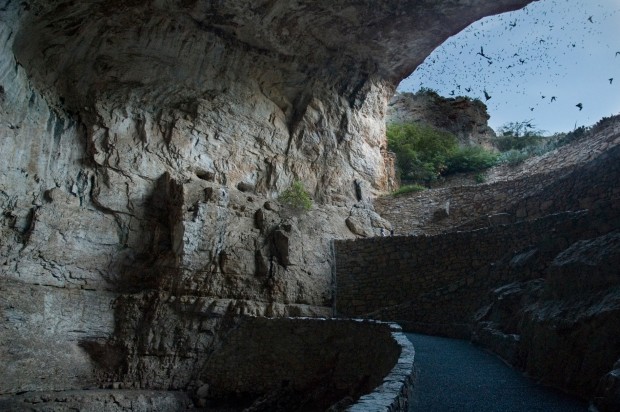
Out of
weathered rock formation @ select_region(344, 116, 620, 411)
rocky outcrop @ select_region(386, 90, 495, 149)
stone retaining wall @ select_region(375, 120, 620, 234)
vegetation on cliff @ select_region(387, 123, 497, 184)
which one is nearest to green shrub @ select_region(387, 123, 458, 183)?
vegetation on cliff @ select_region(387, 123, 497, 184)

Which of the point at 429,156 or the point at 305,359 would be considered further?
the point at 429,156

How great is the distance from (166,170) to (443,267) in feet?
24.9

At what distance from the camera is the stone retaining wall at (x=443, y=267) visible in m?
8.45

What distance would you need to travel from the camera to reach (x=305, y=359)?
8.51 meters

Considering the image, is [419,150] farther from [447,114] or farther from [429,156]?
[447,114]

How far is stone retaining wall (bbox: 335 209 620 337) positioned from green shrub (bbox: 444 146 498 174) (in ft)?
32.1

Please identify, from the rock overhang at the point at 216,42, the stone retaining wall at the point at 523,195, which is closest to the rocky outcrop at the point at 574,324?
the stone retaining wall at the point at 523,195

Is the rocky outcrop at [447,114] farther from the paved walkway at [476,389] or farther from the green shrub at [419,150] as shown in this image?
the paved walkway at [476,389]

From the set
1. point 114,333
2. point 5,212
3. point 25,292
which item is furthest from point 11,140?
point 114,333

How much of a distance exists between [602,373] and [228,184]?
399 inches

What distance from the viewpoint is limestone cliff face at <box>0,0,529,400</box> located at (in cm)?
956

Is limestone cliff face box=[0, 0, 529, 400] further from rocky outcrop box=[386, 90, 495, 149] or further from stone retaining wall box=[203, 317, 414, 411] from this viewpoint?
rocky outcrop box=[386, 90, 495, 149]

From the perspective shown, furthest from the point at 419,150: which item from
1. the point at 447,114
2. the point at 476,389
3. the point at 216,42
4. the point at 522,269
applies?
the point at 476,389

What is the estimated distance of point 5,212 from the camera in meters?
9.47
